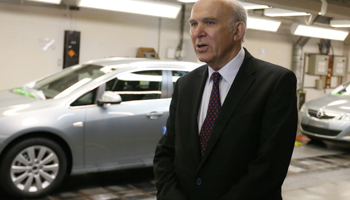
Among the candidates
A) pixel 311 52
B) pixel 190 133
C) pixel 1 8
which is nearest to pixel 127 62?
pixel 190 133

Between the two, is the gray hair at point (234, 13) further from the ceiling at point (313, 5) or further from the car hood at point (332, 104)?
the car hood at point (332, 104)

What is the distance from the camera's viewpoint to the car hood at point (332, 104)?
7941 mm

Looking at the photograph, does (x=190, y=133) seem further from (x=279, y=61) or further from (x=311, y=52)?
(x=311, y=52)

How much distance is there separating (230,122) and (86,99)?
3.36 meters

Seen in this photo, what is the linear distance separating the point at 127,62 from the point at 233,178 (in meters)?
3.86

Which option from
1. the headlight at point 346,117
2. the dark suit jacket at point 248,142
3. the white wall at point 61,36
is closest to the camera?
the dark suit jacket at point 248,142

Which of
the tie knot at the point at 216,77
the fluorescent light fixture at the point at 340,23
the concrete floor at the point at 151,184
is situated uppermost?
the fluorescent light fixture at the point at 340,23

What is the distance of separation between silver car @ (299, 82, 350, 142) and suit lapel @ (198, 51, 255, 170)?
648cm

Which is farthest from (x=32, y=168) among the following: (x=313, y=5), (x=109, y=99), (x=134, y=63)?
(x=313, y=5)

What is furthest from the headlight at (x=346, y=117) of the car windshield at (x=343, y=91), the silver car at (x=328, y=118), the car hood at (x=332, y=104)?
the car windshield at (x=343, y=91)

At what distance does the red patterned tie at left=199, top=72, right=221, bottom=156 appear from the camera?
1.88m

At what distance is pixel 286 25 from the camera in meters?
13.2

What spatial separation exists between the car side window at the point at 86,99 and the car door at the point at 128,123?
10cm

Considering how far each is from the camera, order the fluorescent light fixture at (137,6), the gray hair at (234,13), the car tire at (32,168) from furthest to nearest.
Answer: the fluorescent light fixture at (137,6) < the car tire at (32,168) < the gray hair at (234,13)
